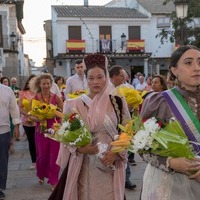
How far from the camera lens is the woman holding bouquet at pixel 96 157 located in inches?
171

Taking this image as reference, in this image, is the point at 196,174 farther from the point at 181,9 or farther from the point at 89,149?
the point at 181,9

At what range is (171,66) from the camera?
3.18 m

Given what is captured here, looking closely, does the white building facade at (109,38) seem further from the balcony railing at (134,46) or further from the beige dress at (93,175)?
the beige dress at (93,175)

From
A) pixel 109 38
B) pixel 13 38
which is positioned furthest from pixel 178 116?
pixel 109 38

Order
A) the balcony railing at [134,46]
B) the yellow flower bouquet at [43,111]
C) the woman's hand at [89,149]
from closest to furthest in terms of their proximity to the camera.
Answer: the woman's hand at [89,149] < the yellow flower bouquet at [43,111] < the balcony railing at [134,46]

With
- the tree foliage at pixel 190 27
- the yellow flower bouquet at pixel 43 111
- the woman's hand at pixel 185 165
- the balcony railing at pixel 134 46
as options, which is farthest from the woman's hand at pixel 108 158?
the balcony railing at pixel 134 46

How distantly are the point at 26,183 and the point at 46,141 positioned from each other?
0.94 m

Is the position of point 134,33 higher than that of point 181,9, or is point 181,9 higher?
point 134,33

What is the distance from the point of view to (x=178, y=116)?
3.04 metres

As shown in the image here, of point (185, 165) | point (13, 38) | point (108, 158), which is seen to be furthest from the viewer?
point (13, 38)

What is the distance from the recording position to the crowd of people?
298 centimetres

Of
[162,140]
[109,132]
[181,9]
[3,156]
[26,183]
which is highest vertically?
[181,9]

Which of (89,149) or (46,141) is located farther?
(46,141)

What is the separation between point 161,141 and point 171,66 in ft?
2.10
